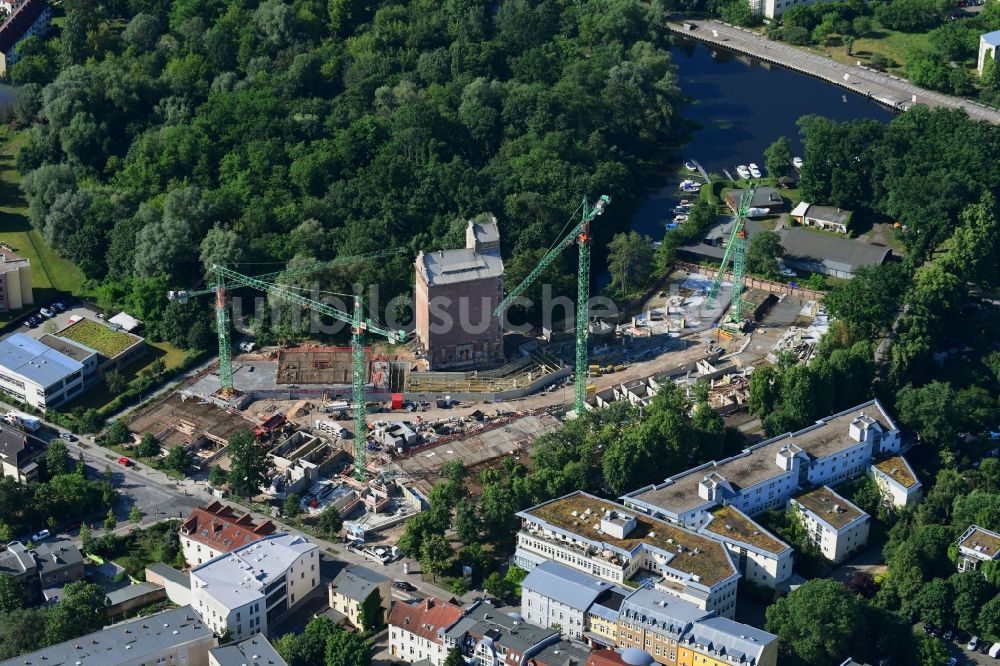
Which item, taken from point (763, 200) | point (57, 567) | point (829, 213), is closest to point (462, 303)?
point (57, 567)

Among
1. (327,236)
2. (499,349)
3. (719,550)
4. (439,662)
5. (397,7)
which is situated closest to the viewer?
(439,662)

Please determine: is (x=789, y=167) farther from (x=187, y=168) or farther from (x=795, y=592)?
(x=795, y=592)

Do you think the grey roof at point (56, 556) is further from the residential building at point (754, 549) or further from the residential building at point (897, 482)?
the residential building at point (897, 482)

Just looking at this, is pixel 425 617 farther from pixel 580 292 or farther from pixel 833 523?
pixel 580 292

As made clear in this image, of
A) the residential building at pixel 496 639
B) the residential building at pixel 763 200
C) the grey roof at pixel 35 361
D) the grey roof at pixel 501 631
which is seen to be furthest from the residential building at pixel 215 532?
the residential building at pixel 763 200

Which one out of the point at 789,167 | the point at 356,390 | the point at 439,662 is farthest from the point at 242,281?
the point at 789,167

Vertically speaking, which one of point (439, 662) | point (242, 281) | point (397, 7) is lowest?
point (439, 662)

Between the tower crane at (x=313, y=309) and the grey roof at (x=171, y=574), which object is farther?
the tower crane at (x=313, y=309)
